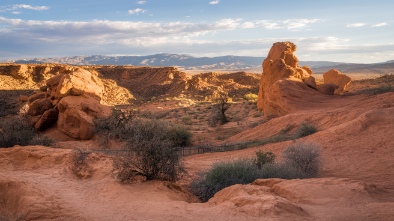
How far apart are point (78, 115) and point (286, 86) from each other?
12.9m

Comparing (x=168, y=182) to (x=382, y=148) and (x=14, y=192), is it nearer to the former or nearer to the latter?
(x=14, y=192)

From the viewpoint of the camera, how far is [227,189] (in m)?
9.16

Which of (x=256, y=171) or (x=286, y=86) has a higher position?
(x=286, y=86)

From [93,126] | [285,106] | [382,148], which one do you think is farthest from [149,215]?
[285,106]

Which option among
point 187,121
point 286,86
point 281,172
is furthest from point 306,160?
point 187,121

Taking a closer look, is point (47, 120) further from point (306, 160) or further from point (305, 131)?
point (306, 160)

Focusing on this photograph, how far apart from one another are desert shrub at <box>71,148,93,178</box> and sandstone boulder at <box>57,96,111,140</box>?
24.0 ft

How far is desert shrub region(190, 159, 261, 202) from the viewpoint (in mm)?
10172

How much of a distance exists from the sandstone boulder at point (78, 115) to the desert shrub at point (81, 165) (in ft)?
24.0

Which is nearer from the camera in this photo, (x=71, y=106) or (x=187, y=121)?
(x=71, y=106)

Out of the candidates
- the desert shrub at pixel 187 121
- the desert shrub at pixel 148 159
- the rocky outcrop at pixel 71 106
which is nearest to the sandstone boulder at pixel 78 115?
the rocky outcrop at pixel 71 106

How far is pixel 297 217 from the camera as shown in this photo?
6.91 m

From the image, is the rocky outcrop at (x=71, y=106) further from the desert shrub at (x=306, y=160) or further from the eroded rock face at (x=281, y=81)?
the desert shrub at (x=306, y=160)

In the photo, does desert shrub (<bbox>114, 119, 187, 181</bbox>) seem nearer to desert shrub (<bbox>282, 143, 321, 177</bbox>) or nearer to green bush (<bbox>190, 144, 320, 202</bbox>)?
green bush (<bbox>190, 144, 320, 202</bbox>)
